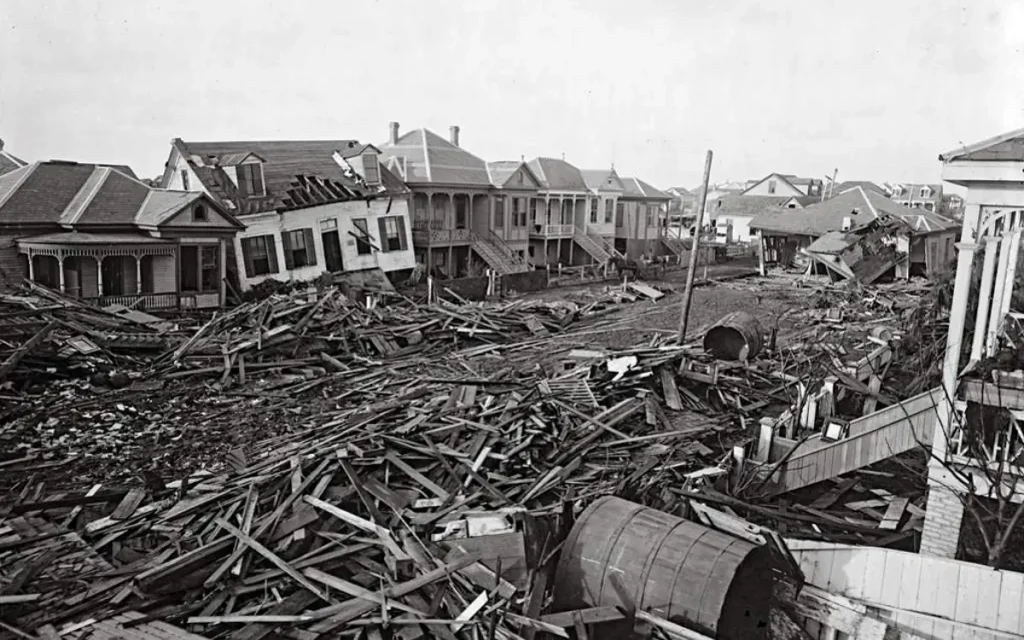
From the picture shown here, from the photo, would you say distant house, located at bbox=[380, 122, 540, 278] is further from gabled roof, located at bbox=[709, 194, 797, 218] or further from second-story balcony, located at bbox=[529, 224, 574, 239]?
gabled roof, located at bbox=[709, 194, 797, 218]

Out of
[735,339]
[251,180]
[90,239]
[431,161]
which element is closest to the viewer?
[735,339]

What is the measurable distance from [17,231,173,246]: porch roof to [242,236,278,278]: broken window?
4.22 metres

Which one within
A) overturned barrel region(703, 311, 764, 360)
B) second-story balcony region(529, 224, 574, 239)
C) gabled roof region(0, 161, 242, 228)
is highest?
gabled roof region(0, 161, 242, 228)

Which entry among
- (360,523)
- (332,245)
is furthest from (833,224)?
(360,523)

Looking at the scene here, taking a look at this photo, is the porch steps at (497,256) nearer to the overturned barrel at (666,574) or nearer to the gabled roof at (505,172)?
the gabled roof at (505,172)

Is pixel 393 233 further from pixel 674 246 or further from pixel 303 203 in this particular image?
pixel 674 246

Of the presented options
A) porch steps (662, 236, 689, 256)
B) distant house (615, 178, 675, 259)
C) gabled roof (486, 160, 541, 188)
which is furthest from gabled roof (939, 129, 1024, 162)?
porch steps (662, 236, 689, 256)

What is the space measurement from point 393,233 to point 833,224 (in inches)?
1281

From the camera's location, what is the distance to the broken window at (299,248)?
1366 inches

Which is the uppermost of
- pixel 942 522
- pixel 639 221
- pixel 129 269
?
pixel 639 221

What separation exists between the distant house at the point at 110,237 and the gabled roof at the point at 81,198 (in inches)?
1.4

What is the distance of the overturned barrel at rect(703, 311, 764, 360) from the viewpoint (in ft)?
66.7

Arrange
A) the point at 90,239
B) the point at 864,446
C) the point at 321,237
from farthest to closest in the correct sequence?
1. the point at 321,237
2. the point at 90,239
3. the point at 864,446

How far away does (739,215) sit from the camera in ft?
265
